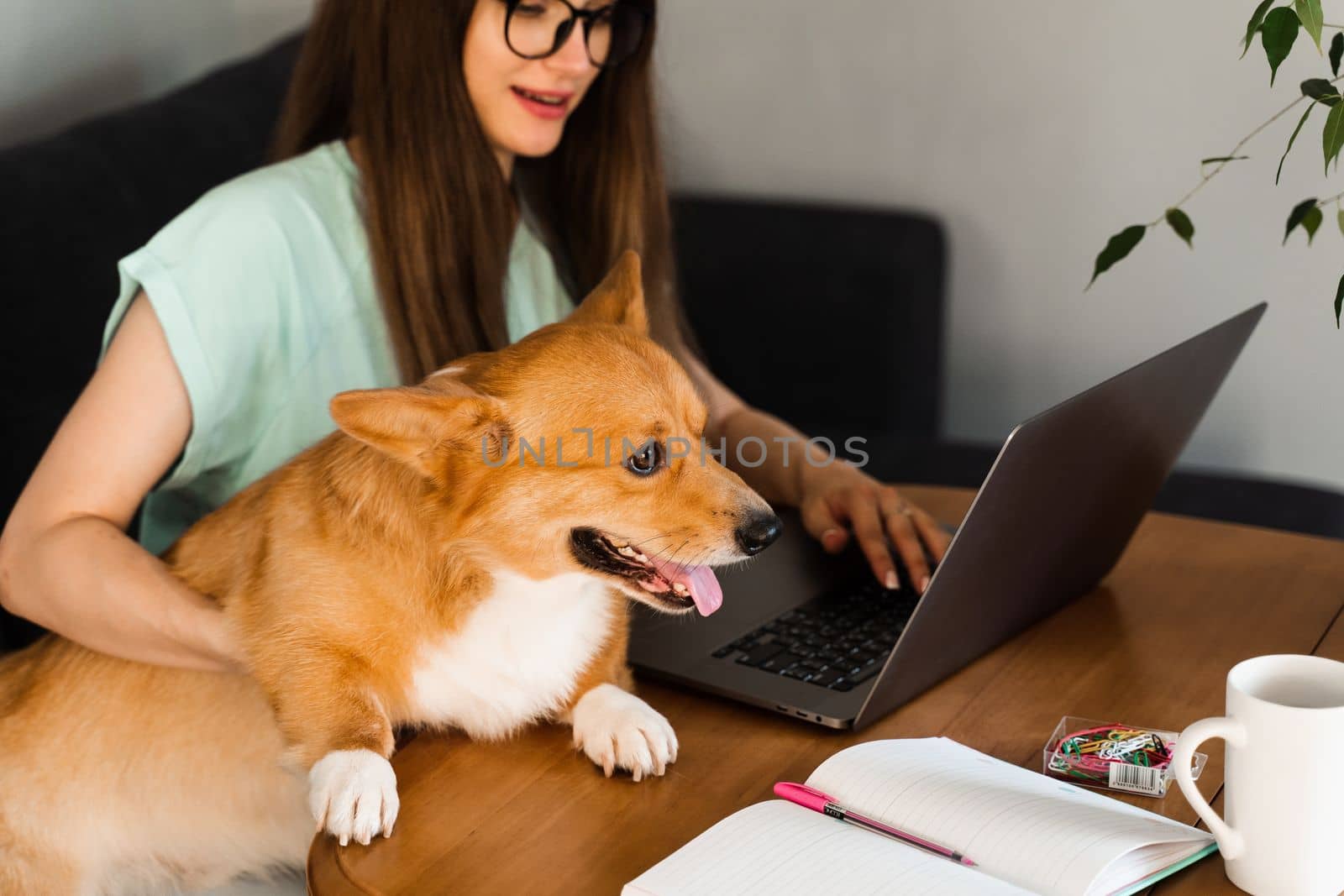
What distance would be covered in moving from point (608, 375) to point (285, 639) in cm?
35

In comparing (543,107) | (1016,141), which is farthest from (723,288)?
(543,107)

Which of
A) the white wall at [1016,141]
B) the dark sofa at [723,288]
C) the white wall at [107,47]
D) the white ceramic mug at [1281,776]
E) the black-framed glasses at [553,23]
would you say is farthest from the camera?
the white wall at [1016,141]

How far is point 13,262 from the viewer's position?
1.62m

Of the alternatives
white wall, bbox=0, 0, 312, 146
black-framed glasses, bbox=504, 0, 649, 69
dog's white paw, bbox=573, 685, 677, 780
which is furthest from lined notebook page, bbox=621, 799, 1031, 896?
white wall, bbox=0, 0, 312, 146

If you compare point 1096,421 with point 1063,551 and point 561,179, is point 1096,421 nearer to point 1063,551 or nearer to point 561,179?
point 1063,551

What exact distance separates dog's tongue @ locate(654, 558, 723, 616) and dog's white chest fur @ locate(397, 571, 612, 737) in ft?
0.21

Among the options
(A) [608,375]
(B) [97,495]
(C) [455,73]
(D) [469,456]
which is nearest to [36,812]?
(B) [97,495]

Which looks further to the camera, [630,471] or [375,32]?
→ [375,32]

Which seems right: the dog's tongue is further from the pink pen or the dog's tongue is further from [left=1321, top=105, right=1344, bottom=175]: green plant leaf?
[left=1321, top=105, right=1344, bottom=175]: green plant leaf

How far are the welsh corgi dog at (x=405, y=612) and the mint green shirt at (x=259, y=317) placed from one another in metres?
0.22

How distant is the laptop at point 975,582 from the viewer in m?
1.02

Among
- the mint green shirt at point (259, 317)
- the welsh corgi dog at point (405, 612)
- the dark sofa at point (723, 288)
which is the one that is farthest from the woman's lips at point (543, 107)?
the dark sofa at point (723, 288)

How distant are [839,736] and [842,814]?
0.50 feet

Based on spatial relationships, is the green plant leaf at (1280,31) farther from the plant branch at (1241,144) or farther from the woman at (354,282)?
the woman at (354,282)
